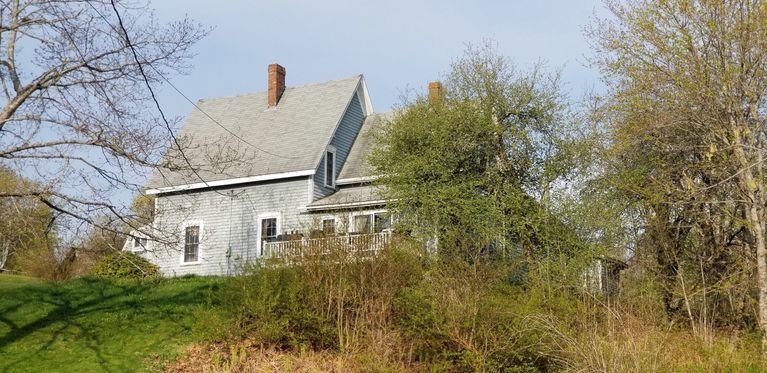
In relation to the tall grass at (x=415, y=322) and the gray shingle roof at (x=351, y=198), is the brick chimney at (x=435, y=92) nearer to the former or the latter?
the gray shingle roof at (x=351, y=198)

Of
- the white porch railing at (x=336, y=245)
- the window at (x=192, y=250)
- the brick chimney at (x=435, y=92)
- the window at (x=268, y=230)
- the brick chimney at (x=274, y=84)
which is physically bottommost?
the white porch railing at (x=336, y=245)

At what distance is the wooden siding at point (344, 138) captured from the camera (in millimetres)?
25828

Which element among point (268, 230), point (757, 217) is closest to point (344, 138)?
point (268, 230)

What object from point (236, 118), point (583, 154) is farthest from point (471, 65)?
point (236, 118)

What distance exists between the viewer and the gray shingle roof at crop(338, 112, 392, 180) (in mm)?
26216

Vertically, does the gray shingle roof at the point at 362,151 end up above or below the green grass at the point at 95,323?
above

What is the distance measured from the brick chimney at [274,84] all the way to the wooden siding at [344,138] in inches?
127

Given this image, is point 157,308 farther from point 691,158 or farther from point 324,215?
point 691,158

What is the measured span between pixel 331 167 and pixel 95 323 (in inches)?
460

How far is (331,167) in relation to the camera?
26.6m

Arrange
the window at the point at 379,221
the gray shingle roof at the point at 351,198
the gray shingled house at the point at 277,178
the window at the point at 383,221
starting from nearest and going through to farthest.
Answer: the window at the point at 379,221 → the window at the point at 383,221 → the gray shingle roof at the point at 351,198 → the gray shingled house at the point at 277,178

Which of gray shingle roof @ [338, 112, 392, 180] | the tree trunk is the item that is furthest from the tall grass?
gray shingle roof @ [338, 112, 392, 180]

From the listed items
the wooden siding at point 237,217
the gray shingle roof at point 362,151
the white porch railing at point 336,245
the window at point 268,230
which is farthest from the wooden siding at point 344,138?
the white porch railing at point 336,245

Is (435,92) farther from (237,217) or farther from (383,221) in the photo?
(237,217)
